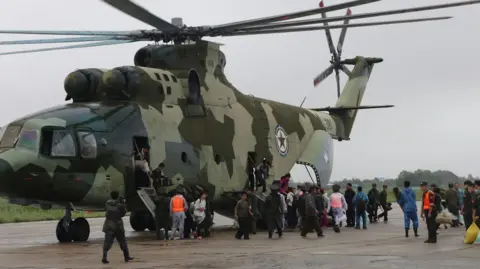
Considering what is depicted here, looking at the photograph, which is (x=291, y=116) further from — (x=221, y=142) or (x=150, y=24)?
(x=150, y=24)

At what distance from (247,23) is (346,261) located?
27.2 ft

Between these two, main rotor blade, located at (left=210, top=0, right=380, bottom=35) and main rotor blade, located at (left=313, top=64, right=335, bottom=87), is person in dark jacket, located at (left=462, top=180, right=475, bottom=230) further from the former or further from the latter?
main rotor blade, located at (left=313, top=64, right=335, bottom=87)

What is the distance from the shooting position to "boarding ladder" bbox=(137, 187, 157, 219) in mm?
19078

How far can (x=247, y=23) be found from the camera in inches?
742

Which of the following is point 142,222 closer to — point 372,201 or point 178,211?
point 178,211

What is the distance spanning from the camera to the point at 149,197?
19312mm

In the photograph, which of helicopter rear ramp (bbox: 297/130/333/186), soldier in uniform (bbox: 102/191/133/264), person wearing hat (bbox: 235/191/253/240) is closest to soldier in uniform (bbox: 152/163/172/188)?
person wearing hat (bbox: 235/191/253/240)

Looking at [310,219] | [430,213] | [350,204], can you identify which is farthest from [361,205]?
[430,213]

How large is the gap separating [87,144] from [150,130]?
85.3 inches

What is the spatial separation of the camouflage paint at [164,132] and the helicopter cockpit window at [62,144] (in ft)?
0.50

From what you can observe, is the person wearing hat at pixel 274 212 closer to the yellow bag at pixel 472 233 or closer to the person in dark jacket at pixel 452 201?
the yellow bag at pixel 472 233

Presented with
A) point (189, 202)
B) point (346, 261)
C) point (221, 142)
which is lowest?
point (346, 261)

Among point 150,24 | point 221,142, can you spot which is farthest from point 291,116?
point 150,24

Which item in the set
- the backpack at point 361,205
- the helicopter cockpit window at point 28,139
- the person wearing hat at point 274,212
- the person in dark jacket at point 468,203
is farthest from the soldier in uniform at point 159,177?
the person in dark jacket at point 468,203
